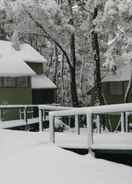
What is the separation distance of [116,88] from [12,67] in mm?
8236

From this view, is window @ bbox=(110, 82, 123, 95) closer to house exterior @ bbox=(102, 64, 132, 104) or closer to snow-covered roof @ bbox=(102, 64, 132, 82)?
house exterior @ bbox=(102, 64, 132, 104)

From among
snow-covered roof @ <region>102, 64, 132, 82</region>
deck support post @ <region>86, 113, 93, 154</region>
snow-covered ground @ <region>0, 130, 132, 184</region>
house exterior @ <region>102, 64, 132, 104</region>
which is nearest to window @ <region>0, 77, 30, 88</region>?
house exterior @ <region>102, 64, 132, 104</region>

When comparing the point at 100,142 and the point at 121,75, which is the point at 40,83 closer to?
the point at 121,75

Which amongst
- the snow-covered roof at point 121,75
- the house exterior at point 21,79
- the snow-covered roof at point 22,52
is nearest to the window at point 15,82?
the house exterior at point 21,79

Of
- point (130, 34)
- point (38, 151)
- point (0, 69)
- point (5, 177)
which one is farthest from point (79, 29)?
point (5, 177)

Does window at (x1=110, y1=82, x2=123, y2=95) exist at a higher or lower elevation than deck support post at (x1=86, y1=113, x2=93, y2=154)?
lower

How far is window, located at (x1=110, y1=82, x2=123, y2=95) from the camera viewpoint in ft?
115

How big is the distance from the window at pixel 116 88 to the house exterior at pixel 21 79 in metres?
5.77

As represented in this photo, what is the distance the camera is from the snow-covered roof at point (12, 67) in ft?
106

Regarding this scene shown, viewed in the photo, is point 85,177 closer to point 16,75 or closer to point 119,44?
point 119,44

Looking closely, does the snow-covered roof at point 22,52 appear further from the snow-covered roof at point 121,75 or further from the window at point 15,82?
the snow-covered roof at point 121,75

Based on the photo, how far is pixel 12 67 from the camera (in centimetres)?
3306

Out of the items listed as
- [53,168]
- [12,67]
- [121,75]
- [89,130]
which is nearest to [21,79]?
[12,67]

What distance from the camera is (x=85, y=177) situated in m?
7.29
